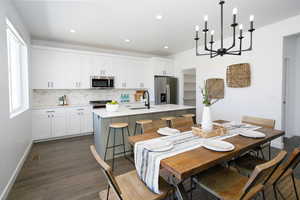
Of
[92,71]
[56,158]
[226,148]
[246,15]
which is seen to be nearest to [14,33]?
[92,71]

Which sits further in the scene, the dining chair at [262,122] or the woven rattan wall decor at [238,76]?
the woven rattan wall decor at [238,76]

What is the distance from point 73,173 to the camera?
241cm

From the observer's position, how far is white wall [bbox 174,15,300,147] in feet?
10.5

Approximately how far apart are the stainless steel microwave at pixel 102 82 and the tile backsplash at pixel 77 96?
0.44 metres

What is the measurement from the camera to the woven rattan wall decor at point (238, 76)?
368cm

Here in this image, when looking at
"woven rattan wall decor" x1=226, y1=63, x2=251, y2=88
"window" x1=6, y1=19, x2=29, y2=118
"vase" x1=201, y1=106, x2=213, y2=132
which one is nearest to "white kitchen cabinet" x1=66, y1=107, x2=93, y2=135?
"window" x1=6, y1=19, x2=29, y2=118

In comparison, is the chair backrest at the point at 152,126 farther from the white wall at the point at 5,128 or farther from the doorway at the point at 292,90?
the doorway at the point at 292,90

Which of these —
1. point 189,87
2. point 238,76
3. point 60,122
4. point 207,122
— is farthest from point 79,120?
point 238,76

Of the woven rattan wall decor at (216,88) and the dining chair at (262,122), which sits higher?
the woven rattan wall decor at (216,88)

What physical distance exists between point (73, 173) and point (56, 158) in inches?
33.0

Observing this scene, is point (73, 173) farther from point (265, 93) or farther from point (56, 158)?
point (265, 93)

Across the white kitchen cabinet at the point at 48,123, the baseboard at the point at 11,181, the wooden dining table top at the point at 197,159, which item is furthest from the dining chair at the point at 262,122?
the white kitchen cabinet at the point at 48,123

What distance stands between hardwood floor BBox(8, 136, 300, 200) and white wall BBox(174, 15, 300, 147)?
1896mm

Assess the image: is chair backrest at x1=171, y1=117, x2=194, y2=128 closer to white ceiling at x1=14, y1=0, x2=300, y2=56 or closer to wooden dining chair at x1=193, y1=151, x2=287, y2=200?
wooden dining chair at x1=193, y1=151, x2=287, y2=200
